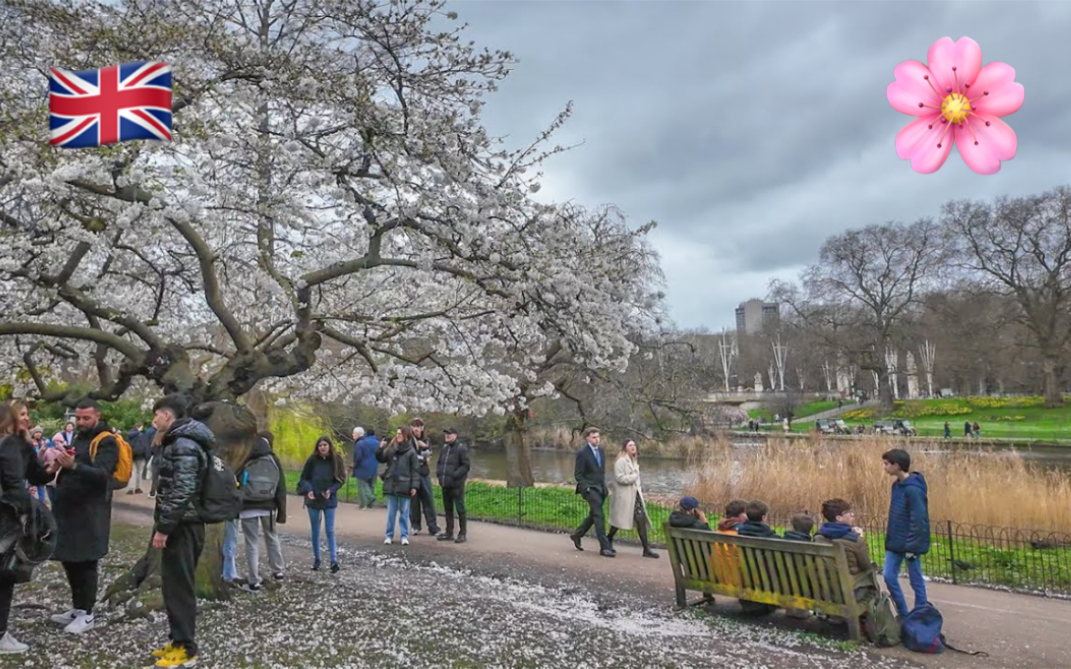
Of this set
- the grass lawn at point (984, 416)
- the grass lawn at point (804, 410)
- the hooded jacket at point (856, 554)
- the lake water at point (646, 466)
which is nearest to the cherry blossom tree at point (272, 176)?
the hooded jacket at point (856, 554)

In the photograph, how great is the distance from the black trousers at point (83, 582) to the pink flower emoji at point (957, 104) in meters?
6.18

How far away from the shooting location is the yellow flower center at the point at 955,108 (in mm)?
3346

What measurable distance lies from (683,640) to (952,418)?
170ft

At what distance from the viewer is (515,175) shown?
26.1 ft

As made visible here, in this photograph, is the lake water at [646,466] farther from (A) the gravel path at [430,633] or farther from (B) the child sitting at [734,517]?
(A) the gravel path at [430,633]

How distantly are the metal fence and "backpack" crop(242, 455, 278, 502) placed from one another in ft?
17.7

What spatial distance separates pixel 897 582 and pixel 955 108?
14.4ft

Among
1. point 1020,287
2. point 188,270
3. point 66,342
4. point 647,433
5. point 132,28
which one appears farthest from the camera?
point 1020,287

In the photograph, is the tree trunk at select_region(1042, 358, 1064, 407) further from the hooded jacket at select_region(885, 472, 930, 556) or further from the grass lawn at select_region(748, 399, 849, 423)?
the hooded jacket at select_region(885, 472, 930, 556)

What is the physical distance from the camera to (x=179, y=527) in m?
5.04

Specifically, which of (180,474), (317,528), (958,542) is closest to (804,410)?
(958,542)

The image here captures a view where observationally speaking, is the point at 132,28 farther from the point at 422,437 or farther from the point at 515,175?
the point at 422,437

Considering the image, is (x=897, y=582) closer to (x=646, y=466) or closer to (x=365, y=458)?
(x=365, y=458)

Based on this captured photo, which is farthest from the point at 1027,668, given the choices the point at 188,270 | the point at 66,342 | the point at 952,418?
the point at 952,418
